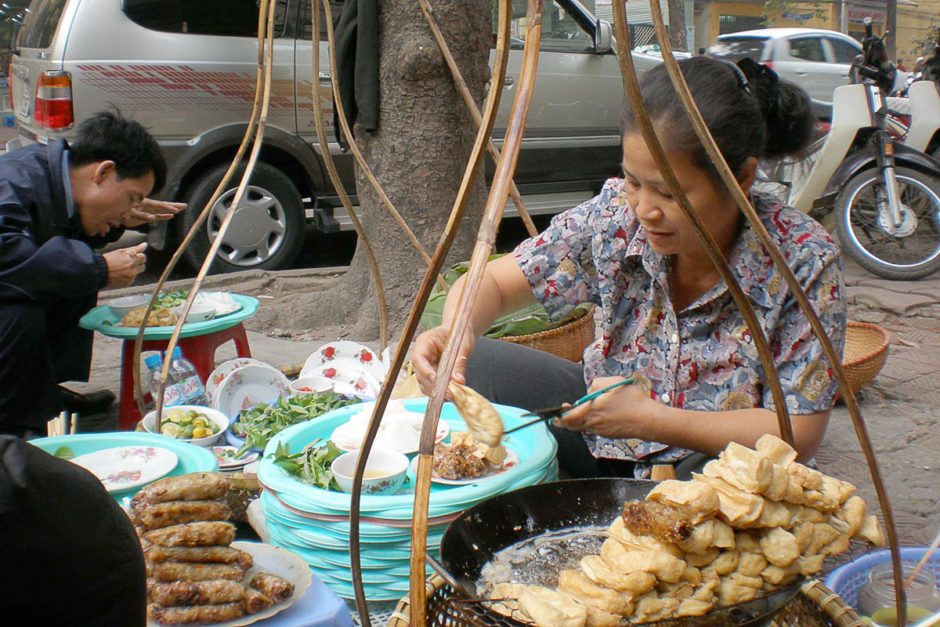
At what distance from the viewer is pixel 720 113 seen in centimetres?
160

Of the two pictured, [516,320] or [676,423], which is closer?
[676,423]

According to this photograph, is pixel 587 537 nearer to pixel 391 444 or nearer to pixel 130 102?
pixel 391 444

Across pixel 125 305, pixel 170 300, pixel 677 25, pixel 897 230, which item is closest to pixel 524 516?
pixel 125 305

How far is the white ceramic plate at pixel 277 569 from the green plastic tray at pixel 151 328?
1393mm

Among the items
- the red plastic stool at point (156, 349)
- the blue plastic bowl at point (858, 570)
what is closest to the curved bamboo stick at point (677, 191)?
the blue plastic bowl at point (858, 570)

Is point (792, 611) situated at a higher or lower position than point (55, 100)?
lower

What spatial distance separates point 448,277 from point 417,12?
3.77ft

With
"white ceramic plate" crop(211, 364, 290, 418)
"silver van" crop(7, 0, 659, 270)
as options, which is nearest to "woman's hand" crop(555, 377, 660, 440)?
"white ceramic plate" crop(211, 364, 290, 418)

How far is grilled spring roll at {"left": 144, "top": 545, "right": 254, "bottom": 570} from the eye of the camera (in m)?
1.42

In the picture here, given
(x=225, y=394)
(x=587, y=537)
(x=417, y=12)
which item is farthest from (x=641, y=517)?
(x=417, y=12)

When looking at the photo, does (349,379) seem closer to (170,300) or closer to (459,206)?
(170,300)

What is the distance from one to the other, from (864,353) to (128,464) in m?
2.79

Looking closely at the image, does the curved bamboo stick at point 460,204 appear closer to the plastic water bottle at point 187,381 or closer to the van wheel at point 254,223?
the plastic water bottle at point 187,381

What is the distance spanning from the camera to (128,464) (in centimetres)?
204
